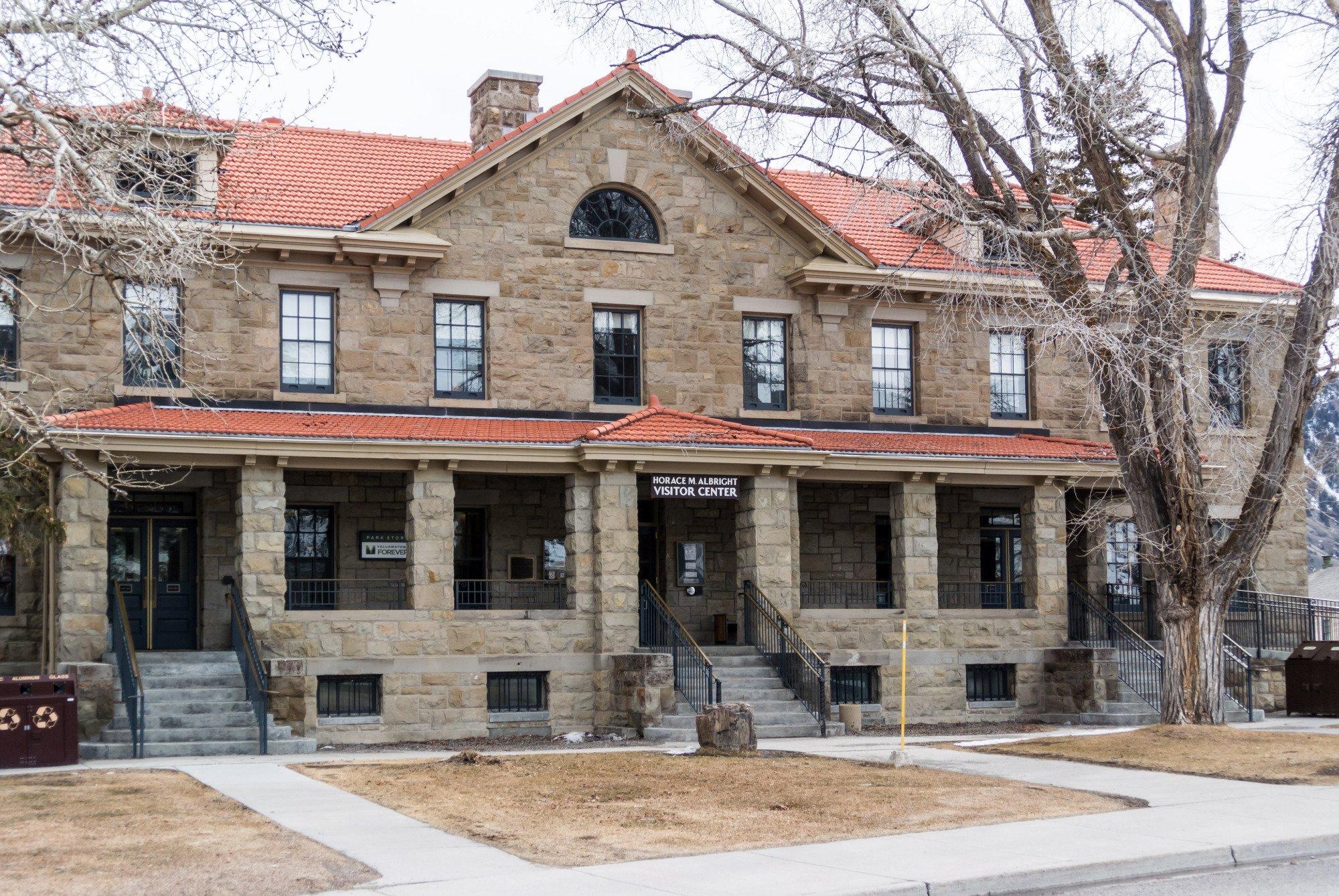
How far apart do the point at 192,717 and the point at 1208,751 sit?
12449 millimetres

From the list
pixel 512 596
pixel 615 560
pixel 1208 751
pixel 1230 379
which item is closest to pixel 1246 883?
pixel 1208 751

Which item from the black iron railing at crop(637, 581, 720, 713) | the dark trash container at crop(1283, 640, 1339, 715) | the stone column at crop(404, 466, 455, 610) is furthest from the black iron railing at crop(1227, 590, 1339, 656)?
the stone column at crop(404, 466, 455, 610)

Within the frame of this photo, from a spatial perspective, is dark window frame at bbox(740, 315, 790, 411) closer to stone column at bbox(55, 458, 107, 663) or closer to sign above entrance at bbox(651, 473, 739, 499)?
sign above entrance at bbox(651, 473, 739, 499)

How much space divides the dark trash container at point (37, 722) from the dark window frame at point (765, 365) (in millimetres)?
12336

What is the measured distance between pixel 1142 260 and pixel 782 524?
722 centimetres

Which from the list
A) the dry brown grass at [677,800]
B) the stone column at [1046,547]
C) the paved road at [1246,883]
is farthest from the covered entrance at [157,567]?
the paved road at [1246,883]

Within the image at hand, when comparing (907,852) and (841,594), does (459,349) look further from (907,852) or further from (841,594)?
(907,852)

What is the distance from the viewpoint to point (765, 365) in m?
26.0

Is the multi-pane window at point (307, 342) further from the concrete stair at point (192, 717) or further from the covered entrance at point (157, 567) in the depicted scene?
the concrete stair at point (192, 717)

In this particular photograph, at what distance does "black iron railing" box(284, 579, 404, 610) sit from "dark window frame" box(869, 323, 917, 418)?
8836mm

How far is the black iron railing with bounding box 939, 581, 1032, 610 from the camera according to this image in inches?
1060

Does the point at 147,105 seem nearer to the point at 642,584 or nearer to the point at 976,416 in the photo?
the point at 642,584

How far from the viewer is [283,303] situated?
2353cm

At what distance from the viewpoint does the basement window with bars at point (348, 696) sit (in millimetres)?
22109
